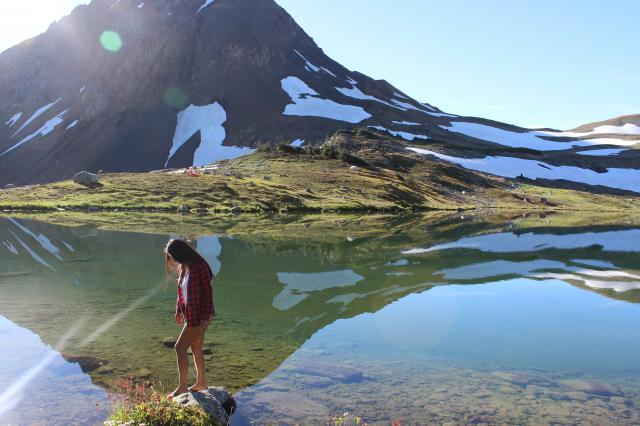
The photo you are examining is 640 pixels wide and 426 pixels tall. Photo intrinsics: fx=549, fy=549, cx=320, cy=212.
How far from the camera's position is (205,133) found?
161 meters

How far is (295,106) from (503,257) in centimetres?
14654

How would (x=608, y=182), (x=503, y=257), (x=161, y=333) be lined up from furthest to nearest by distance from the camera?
(x=608, y=182) → (x=503, y=257) → (x=161, y=333)

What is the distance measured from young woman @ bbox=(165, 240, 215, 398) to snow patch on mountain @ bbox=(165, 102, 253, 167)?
133165 millimetres

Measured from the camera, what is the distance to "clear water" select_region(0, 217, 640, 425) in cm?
1056

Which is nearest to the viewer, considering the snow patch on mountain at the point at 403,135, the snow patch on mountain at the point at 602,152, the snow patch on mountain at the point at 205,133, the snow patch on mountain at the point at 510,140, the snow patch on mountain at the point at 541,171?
the snow patch on mountain at the point at 541,171

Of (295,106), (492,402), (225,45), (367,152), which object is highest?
(225,45)

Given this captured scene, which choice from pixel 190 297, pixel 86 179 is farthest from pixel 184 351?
pixel 86 179

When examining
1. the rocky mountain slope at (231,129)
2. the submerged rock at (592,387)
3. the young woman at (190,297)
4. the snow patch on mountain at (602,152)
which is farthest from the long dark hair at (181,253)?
the snow patch on mountain at (602,152)

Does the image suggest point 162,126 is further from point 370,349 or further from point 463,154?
point 370,349

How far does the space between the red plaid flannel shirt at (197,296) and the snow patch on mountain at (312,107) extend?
522 ft

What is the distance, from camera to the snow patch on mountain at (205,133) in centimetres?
14762

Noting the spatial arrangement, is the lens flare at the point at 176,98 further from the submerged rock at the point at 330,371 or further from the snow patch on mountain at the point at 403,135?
the submerged rock at the point at 330,371

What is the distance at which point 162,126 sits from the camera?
169m

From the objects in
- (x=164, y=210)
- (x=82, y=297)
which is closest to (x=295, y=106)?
(x=164, y=210)
